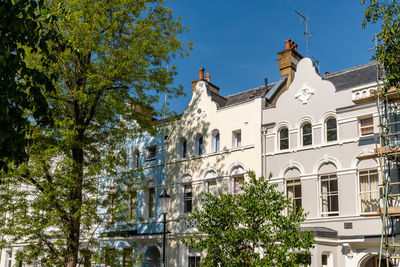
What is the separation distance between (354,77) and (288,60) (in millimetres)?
4854

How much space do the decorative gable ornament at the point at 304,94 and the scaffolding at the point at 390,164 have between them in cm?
364

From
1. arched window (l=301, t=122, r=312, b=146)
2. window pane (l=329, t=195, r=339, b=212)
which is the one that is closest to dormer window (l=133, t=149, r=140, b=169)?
arched window (l=301, t=122, r=312, b=146)

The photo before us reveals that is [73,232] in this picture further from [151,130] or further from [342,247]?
[342,247]

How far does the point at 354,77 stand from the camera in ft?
79.8

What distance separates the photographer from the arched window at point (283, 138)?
24.9 metres

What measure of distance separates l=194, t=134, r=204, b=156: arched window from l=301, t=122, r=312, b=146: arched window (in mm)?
6463

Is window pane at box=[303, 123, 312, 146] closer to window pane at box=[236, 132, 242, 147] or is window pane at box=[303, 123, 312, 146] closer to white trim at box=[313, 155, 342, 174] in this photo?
white trim at box=[313, 155, 342, 174]

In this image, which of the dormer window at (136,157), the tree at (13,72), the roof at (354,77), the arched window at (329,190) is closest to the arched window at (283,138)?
the arched window at (329,190)

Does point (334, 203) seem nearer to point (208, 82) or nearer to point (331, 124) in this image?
point (331, 124)

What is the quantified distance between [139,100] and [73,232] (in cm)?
658

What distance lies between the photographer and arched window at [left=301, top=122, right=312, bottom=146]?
24.1m

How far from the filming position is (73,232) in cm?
2062

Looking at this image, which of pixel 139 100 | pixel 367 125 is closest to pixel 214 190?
pixel 139 100

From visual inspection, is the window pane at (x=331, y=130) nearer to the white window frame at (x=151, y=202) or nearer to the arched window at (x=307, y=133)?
the arched window at (x=307, y=133)
